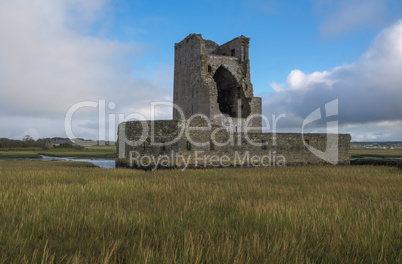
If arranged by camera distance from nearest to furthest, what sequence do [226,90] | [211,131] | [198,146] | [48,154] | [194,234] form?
[194,234], [198,146], [211,131], [226,90], [48,154]

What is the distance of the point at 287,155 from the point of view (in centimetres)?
1590

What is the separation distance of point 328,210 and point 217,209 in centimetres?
180

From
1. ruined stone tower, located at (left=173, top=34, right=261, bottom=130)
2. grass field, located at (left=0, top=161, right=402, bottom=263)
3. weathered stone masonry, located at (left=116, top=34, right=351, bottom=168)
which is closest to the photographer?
grass field, located at (left=0, top=161, right=402, bottom=263)

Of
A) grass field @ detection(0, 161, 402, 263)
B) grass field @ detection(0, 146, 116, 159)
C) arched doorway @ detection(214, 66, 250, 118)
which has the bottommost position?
grass field @ detection(0, 146, 116, 159)

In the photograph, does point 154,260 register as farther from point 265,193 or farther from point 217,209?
point 265,193

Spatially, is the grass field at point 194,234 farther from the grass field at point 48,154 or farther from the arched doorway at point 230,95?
the grass field at point 48,154

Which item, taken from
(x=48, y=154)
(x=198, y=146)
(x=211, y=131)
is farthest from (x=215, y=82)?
(x=48, y=154)

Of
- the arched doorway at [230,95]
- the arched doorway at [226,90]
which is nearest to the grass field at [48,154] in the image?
the arched doorway at [226,90]

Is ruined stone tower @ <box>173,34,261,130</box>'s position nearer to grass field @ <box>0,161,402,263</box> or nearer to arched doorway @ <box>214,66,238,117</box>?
arched doorway @ <box>214,66,238,117</box>

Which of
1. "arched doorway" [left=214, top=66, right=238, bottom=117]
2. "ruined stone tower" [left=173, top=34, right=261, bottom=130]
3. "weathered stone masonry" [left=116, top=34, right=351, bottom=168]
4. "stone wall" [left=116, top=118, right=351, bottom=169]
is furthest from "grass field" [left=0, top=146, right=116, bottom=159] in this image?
"stone wall" [left=116, top=118, right=351, bottom=169]

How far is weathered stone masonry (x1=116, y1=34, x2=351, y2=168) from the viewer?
43.9 ft

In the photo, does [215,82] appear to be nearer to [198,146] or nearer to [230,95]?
[230,95]

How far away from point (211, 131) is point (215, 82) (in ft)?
20.9

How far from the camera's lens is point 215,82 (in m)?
19.3
